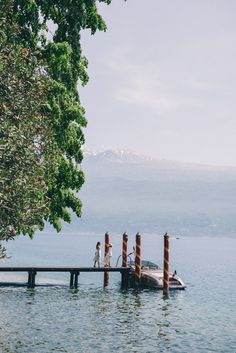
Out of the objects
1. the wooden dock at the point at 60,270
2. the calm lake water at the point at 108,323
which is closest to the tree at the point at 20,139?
the calm lake water at the point at 108,323

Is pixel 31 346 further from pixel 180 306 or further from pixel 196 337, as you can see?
pixel 180 306

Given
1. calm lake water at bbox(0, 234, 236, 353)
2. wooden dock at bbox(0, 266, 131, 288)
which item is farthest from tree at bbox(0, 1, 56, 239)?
wooden dock at bbox(0, 266, 131, 288)

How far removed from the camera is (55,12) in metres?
30.1

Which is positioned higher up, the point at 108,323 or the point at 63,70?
the point at 63,70

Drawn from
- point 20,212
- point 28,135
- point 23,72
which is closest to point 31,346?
point 20,212

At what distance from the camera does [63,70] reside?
2898 cm

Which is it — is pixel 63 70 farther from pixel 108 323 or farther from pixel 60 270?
pixel 60 270

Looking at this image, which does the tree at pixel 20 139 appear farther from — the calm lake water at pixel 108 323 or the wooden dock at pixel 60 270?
the wooden dock at pixel 60 270

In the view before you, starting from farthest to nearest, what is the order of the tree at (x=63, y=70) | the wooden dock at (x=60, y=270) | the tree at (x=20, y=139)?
the wooden dock at (x=60, y=270), the tree at (x=63, y=70), the tree at (x=20, y=139)

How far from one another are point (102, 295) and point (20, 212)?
26.3m

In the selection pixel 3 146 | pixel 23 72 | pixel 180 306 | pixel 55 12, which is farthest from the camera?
pixel 180 306

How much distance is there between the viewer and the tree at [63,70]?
2850cm

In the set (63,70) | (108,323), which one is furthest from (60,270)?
(63,70)

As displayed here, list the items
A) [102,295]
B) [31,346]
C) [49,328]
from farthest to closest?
[102,295], [49,328], [31,346]
